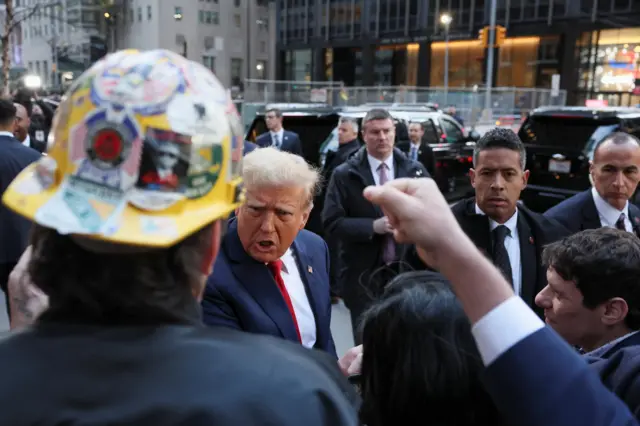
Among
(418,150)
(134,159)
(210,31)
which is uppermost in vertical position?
(210,31)

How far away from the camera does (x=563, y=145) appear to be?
342 inches

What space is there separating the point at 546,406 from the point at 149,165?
2.76ft

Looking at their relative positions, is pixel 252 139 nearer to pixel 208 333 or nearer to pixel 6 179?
pixel 6 179

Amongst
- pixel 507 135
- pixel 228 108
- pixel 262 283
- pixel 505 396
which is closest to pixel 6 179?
pixel 262 283

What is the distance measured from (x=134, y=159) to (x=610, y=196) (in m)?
3.64

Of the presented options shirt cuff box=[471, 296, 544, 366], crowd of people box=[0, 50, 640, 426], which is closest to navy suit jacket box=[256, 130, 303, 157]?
crowd of people box=[0, 50, 640, 426]

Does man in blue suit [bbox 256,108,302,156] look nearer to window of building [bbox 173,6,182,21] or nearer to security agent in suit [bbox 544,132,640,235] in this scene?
security agent in suit [bbox 544,132,640,235]

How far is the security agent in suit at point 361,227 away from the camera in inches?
188

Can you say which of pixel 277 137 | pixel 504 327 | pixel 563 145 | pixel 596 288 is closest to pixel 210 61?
pixel 277 137

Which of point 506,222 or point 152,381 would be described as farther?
point 506,222

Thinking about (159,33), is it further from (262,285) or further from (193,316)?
(193,316)

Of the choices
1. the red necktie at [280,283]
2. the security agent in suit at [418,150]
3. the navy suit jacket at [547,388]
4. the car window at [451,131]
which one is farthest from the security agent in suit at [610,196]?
the car window at [451,131]

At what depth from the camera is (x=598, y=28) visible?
37.7 metres

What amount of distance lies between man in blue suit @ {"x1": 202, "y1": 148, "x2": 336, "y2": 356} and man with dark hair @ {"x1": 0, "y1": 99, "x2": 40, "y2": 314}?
240cm
